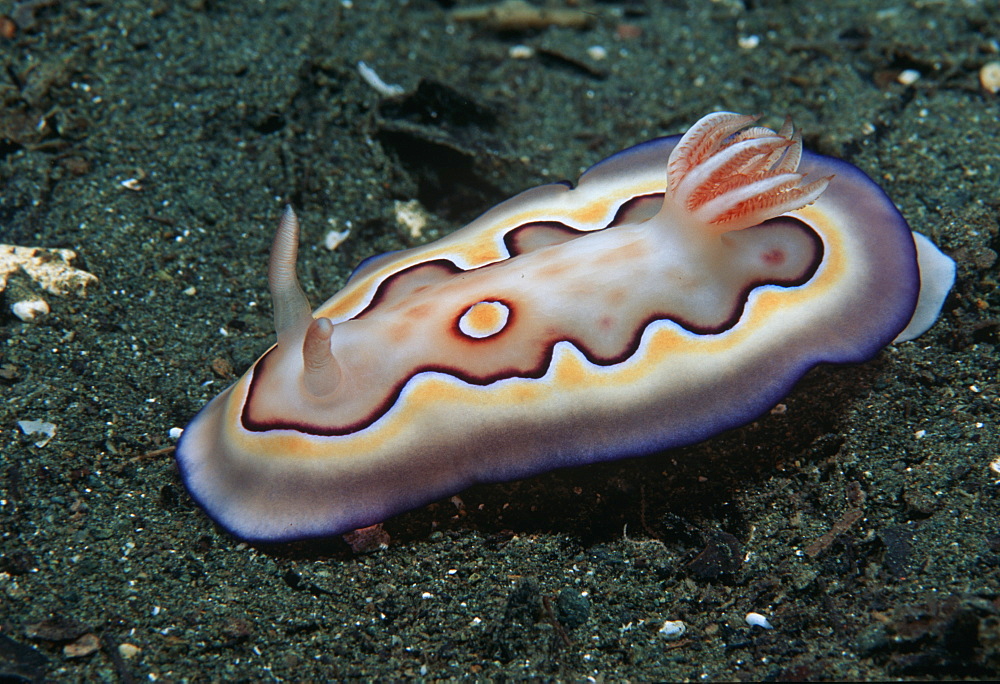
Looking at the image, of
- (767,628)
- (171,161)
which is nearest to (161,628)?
(767,628)

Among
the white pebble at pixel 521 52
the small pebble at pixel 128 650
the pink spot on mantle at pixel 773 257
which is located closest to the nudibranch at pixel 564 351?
the pink spot on mantle at pixel 773 257

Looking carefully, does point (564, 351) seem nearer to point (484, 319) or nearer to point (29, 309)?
point (484, 319)

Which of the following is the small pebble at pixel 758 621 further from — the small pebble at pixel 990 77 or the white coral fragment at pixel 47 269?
the small pebble at pixel 990 77

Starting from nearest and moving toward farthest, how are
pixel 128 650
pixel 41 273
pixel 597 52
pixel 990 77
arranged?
pixel 128 650
pixel 41 273
pixel 990 77
pixel 597 52

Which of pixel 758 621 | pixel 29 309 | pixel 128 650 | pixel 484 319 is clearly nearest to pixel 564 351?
pixel 484 319

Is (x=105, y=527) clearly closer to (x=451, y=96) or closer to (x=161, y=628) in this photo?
(x=161, y=628)

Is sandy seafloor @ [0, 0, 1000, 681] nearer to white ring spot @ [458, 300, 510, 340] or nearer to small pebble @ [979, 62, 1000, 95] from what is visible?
small pebble @ [979, 62, 1000, 95]

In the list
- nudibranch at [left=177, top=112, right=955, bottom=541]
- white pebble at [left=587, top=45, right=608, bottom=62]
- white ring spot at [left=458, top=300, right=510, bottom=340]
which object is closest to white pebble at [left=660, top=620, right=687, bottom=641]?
nudibranch at [left=177, top=112, right=955, bottom=541]
